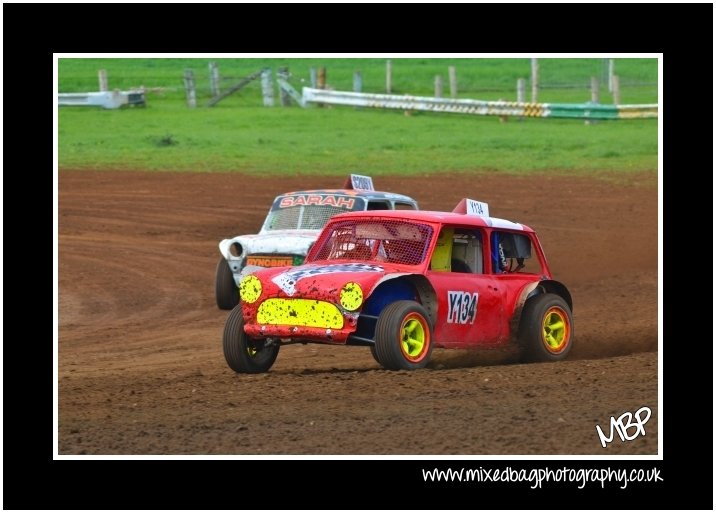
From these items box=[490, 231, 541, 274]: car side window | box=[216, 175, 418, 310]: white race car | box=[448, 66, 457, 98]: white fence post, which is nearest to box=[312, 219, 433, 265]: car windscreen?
box=[490, 231, 541, 274]: car side window

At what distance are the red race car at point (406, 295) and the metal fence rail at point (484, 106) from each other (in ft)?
75.1

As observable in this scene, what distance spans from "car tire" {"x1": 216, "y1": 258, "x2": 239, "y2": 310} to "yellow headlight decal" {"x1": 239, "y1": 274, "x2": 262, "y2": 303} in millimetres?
5690

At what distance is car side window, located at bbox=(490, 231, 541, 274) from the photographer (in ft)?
39.5

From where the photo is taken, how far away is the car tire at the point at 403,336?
10.4 m

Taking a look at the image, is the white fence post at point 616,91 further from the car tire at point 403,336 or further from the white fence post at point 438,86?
the car tire at point 403,336

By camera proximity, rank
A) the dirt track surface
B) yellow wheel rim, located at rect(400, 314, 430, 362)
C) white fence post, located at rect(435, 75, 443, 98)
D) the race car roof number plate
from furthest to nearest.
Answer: white fence post, located at rect(435, 75, 443, 98), the race car roof number plate, yellow wheel rim, located at rect(400, 314, 430, 362), the dirt track surface

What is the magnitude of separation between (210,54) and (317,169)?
1854cm

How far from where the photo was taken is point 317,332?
34.4 feet

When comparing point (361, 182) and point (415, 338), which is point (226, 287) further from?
point (415, 338)

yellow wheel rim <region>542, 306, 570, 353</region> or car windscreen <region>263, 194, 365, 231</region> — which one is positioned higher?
car windscreen <region>263, 194, 365, 231</region>

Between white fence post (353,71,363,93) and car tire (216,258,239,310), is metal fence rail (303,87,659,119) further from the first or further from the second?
car tire (216,258,239,310)

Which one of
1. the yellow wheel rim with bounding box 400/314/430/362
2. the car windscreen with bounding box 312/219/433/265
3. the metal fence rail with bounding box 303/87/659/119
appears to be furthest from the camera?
the metal fence rail with bounding box 303/87/659/119

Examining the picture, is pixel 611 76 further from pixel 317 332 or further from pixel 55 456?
pixel 55 456

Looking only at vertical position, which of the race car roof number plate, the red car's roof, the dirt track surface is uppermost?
the race car roof number plate
